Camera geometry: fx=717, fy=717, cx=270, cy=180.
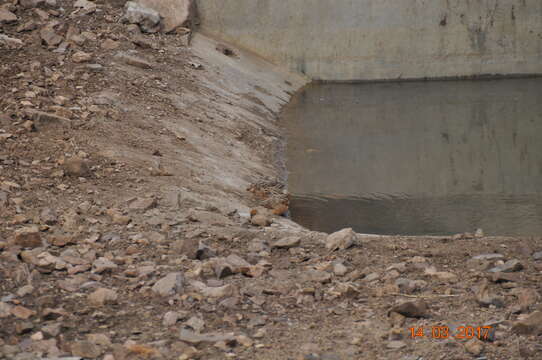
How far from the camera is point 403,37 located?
67.2 feet

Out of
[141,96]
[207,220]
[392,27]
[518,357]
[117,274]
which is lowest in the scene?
[518,357]

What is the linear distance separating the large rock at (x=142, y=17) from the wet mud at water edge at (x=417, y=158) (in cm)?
366

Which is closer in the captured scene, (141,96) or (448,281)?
(448,281)

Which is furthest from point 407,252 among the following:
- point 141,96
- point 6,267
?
point 141,96

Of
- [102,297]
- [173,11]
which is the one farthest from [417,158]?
[102,297]

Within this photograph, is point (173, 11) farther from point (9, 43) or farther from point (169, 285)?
point (169, 285)

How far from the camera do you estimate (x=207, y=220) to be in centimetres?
727

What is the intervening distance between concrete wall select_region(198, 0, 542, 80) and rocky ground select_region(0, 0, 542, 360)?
9891 mm

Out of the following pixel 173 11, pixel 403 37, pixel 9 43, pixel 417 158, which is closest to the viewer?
pixel 9 43

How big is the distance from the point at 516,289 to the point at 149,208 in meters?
3.65

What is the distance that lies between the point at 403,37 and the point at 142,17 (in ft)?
26.2

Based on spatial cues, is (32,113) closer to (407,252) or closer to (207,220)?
(207,220)
